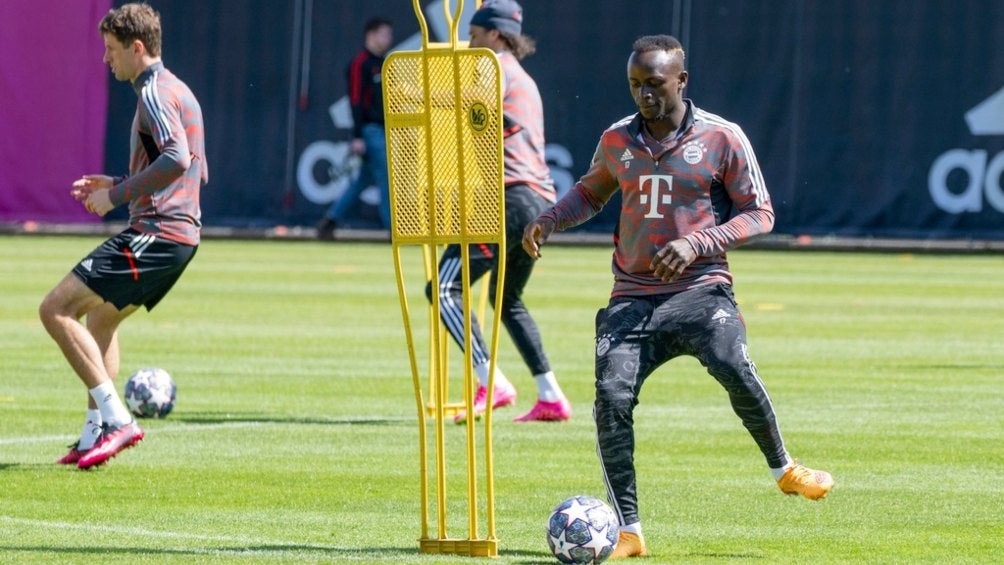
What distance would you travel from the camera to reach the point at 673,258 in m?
7.41

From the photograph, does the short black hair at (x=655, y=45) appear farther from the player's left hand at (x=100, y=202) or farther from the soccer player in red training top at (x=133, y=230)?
the player's left hand at (x=100, y=202)

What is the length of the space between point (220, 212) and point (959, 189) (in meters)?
12.3

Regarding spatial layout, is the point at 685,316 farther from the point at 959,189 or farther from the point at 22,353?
the point at 959,189

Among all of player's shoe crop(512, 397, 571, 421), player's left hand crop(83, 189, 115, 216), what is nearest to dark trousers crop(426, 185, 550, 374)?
player's shoe crop(512, 397, 571, 421)

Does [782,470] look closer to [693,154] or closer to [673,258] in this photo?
[673,258]

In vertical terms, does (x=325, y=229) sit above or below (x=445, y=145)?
below

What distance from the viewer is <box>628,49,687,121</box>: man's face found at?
25.2 ft

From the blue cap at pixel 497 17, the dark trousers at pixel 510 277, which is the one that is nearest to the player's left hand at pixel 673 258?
the dark trousers at pixel 510 277

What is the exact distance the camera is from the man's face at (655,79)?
7668mm

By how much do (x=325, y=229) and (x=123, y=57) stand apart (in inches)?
864

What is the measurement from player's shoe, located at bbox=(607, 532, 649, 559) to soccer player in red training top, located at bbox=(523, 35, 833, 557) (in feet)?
1.70

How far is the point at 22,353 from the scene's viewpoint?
15.9 metres

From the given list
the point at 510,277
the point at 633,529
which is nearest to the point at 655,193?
the point at 633,529

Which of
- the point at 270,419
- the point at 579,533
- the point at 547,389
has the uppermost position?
the point at 579,533
